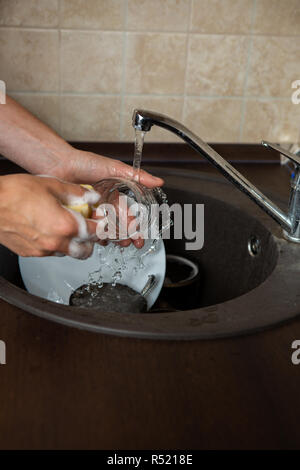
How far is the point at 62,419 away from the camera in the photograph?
21.4 inches

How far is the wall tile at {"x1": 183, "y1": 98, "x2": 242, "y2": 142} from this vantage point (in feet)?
4.31

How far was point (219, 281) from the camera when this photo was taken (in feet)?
3.64

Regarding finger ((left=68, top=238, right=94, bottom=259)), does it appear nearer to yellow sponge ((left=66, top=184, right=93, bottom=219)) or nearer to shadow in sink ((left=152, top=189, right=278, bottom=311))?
yellow sponge ((left=66, top=184, right=93, bottom=219))

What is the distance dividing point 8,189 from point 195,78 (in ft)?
2.39

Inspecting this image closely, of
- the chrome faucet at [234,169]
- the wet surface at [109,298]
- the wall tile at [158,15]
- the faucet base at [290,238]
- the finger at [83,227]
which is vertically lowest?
the wet surface at [109,298]

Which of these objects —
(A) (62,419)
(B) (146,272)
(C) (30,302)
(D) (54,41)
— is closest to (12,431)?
(A) (62,419)

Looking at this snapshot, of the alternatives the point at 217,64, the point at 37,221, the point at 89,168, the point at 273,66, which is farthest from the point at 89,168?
the point at 273,66

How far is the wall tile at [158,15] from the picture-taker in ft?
3.94

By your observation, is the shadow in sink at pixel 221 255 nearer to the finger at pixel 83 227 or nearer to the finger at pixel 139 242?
the finger at pixel 139 242

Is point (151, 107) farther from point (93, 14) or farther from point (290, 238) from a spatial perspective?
point (290, 238)

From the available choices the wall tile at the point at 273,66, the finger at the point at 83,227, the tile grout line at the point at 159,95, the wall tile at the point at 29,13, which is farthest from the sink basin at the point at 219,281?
the wall tile at the point at 29,13

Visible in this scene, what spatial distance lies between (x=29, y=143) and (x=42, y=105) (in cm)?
28

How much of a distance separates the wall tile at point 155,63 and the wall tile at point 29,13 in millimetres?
179
